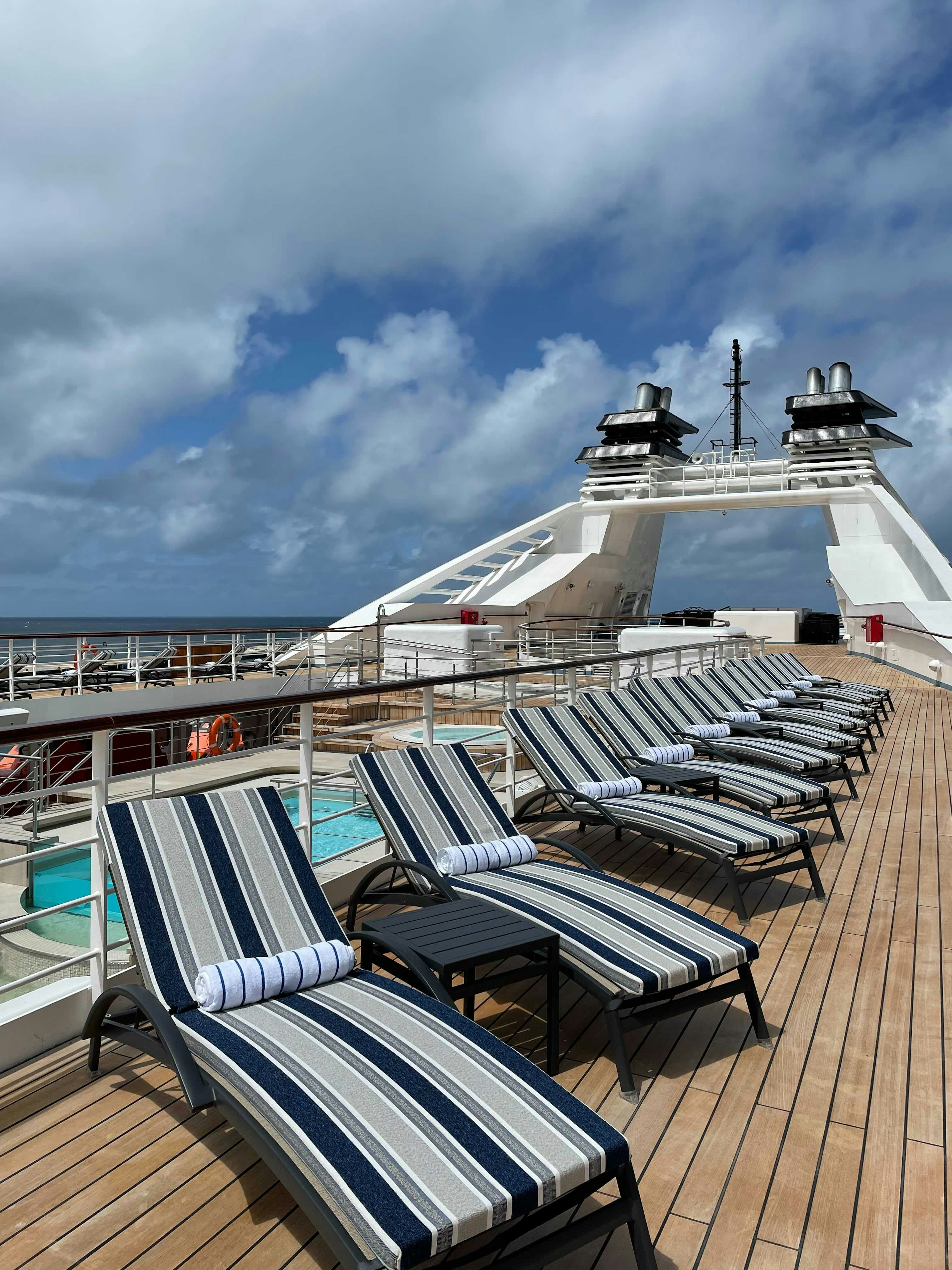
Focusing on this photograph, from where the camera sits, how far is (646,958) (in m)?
2.12

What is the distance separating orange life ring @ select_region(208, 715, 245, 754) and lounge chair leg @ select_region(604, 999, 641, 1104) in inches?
262

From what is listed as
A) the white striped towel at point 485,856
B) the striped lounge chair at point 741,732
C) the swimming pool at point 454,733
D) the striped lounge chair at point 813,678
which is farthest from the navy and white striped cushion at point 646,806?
the striped lounge chair at point 813,678

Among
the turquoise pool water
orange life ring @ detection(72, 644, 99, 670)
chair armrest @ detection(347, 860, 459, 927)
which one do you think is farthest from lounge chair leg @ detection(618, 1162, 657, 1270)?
orange life ring @ detection(72, 644, 99, 670)

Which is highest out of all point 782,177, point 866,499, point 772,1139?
point 782,177

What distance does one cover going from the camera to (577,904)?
8.09 ft

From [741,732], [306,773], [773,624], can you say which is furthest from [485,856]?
[773,624]

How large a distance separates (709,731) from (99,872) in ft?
12.7

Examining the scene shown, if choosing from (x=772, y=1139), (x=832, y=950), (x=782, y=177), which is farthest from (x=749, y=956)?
(x=782, y=177)

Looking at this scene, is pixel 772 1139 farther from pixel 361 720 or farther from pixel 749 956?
pixel 361 720

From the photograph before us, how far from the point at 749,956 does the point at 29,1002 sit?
1.86 meters

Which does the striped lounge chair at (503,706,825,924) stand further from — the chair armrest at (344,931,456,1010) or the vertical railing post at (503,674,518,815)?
the chair armrest at (344,931,456,1010)

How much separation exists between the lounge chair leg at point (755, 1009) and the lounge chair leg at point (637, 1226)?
0.94m

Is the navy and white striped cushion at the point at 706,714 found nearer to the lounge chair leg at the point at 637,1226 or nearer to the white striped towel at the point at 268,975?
the white striped towel at the point at 268,975

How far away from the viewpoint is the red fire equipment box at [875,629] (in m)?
15.7
